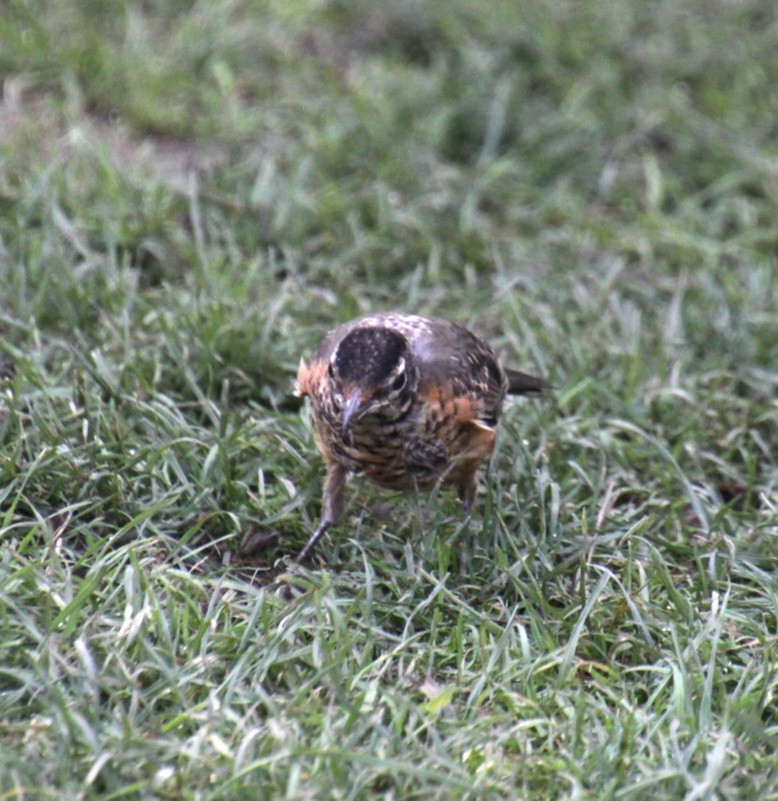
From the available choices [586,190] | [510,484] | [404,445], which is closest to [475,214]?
[586,190]

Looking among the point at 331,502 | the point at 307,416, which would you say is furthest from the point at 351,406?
the point at 307,416

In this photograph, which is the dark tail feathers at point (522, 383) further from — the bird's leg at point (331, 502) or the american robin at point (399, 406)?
the bird's leg at point (331, 502)

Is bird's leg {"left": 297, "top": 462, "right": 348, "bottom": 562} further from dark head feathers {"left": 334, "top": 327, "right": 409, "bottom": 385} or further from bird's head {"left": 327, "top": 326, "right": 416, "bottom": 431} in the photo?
dark head feathers {"left": 334, "top": 327, "right": 409, "bottom": 385}

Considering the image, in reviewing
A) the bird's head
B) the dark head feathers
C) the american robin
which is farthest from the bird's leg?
the dark head feathers

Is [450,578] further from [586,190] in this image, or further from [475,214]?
[586,190]

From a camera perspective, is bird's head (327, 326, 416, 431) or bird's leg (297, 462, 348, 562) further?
bird's leg (297, 462, 348, 562)
